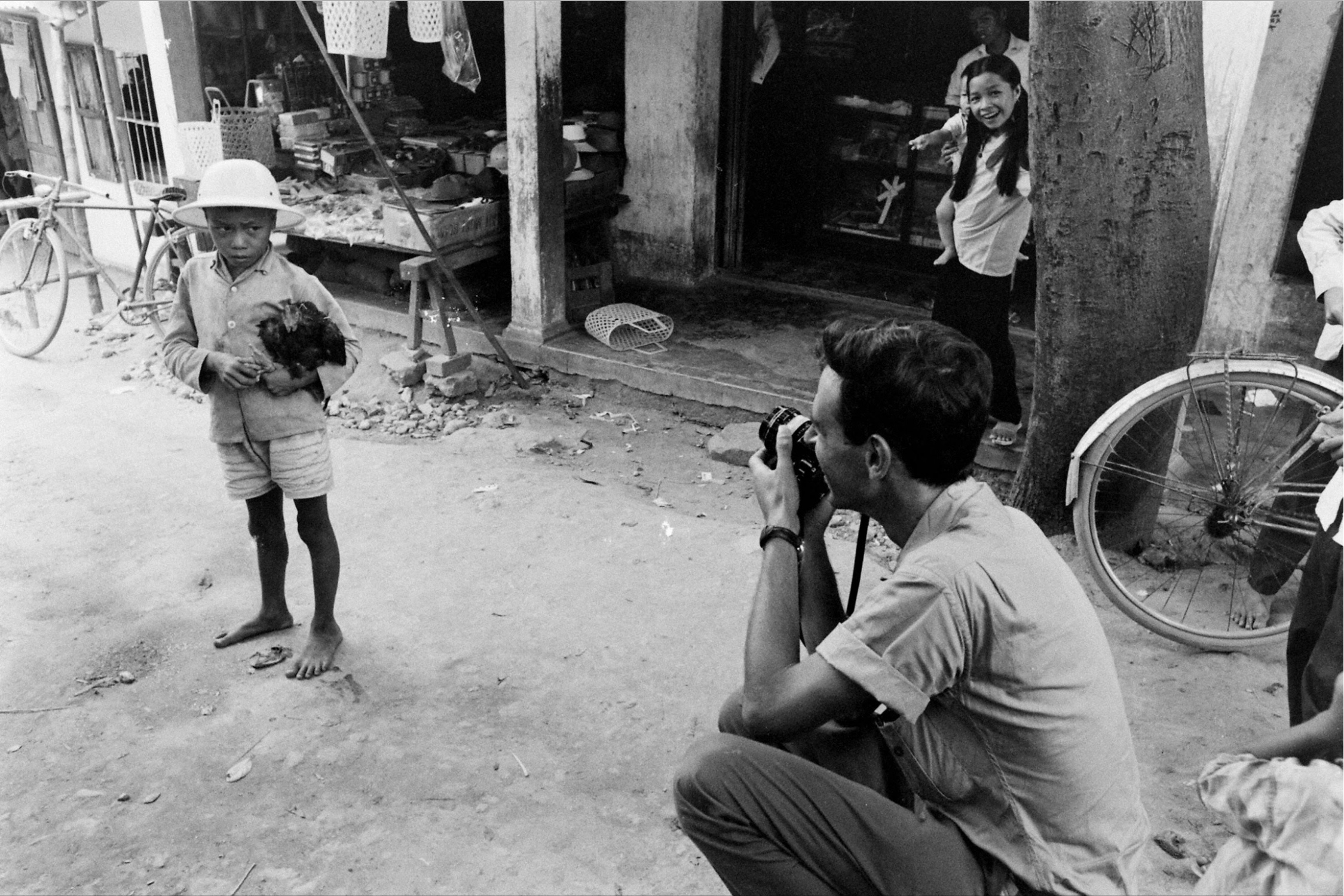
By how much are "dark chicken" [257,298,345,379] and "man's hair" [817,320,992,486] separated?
203cm

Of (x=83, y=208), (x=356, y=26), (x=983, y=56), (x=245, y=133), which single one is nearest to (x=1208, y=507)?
(x=983, y=56)

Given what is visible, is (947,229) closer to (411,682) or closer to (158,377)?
(411,682)

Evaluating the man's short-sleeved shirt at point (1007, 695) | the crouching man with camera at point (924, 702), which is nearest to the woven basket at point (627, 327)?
the crouching man with camera at point (924, 702)

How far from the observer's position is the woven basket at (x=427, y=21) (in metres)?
6.34

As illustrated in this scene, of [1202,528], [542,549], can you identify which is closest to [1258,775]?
[1202,528]

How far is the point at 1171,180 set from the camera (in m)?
3.88

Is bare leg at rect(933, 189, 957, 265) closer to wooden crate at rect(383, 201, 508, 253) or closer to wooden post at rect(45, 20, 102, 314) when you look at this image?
wooden crate at rect(383, 201, 508, 253)

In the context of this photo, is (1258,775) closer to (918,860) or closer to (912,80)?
(918,860)

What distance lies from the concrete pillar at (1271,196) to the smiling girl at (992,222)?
1096 millimetres

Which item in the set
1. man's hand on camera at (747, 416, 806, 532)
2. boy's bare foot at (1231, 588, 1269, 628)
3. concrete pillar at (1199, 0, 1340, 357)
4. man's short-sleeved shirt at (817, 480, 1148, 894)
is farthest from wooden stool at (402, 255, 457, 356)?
man's short-sleeved shirt at (817, 480, 1148, 894)

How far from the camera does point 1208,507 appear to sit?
12.9ft

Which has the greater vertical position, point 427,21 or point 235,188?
point 427,21

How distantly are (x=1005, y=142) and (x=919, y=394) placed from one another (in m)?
3.46

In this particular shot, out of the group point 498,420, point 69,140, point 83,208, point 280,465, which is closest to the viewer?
point 280,465
